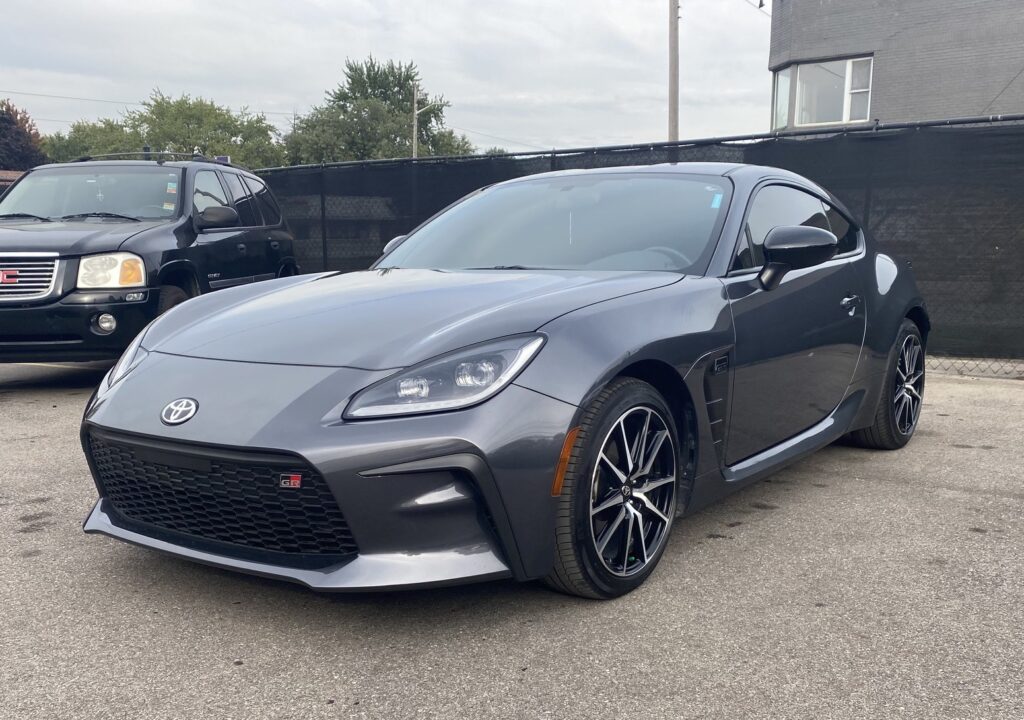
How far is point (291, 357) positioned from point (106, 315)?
3.94 metres

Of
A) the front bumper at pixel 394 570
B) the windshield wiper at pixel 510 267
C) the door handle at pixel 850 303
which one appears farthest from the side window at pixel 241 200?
the front bumper at pixel 394 570

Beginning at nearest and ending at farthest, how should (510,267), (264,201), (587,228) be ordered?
→ (510,267), (587,228), (264,201)

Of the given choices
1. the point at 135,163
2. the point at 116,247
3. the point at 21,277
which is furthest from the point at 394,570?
the point at 135,163

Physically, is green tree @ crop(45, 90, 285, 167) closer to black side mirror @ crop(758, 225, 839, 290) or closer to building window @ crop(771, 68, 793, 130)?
building window @ crop(771, 68, 793, 130)

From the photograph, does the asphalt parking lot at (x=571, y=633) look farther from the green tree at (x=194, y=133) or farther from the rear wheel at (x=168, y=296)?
the green tree at (x=194, y=133)

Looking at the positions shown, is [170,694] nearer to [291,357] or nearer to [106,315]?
[291,357]

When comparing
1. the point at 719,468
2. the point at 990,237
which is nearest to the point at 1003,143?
the point at 990,237

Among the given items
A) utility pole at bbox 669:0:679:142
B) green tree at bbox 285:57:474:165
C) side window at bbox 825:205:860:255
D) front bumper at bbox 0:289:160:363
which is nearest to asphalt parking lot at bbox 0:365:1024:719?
side window at bbox 825:205:860:255

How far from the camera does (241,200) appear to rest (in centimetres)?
805

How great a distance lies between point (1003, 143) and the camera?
7.27 metres

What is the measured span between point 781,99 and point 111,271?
720 inches

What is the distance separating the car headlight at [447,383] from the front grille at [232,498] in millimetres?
252

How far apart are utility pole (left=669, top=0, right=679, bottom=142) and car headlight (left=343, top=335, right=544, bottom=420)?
582 inches

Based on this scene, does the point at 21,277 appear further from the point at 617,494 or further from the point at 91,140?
the point at 91,140
